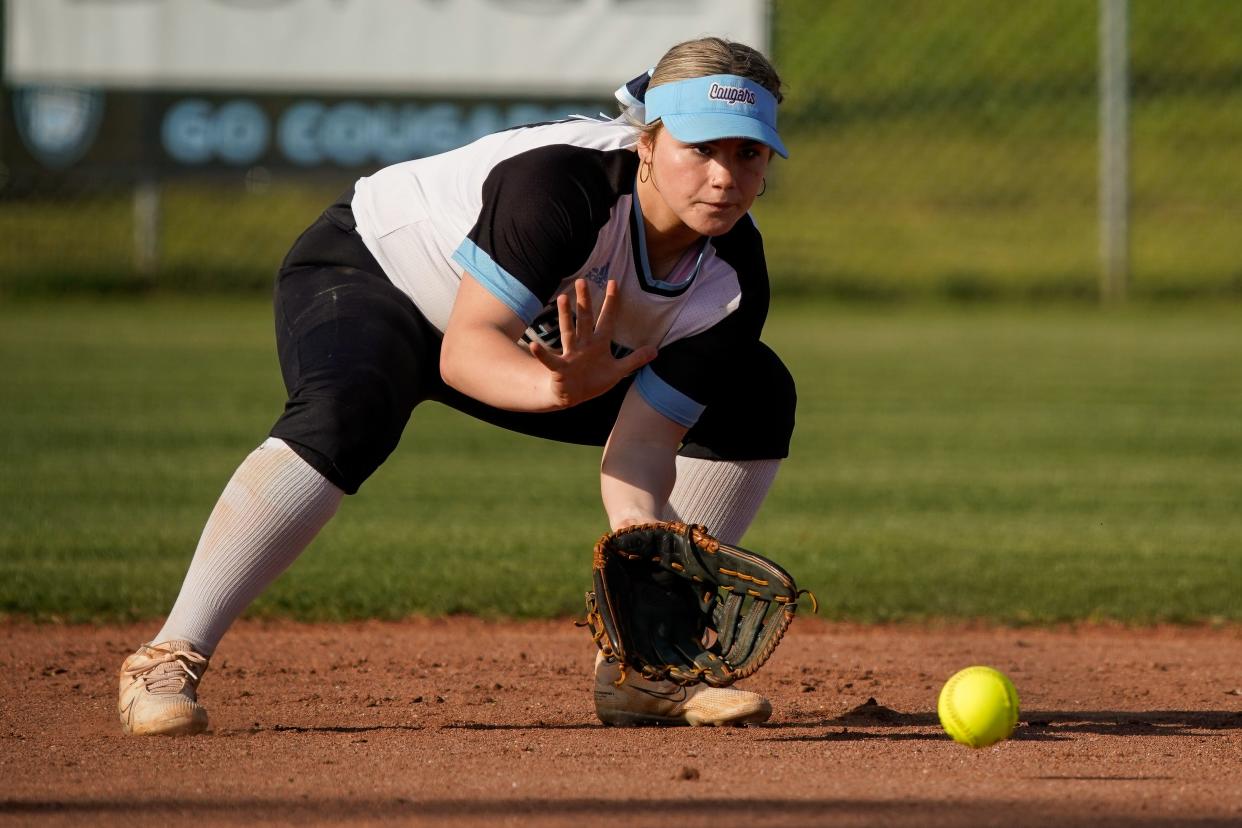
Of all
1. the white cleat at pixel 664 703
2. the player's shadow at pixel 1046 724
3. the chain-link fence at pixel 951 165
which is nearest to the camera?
the player's shadow at pixel 1046 724

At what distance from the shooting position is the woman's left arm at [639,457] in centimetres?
337

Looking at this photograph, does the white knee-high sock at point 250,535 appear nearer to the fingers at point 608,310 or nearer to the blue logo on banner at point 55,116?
the fingers at point 608,310

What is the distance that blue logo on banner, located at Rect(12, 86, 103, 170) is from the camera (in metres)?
15.3

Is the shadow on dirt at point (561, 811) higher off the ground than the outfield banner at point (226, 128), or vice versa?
the outfield banner at point (226, 128)

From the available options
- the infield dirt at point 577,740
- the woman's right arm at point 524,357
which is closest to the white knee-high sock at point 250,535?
the infield dirt at point 577,740

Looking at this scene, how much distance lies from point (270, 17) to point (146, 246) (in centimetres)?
240

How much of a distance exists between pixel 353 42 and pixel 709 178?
1299 centimetres

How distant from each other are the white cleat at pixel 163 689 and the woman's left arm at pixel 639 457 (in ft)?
2.80

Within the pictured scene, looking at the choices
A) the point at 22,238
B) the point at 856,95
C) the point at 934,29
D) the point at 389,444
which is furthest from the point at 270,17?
the point at 389,444

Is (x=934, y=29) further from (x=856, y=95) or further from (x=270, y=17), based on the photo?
(x=270, y=17)

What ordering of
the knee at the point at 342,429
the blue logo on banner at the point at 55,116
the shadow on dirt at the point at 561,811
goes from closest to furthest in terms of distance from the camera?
1. the shadow on dirt at the point at 561,811
2. the knee at the point at 342,429
3. the blue logo on banner at the point at 55,116

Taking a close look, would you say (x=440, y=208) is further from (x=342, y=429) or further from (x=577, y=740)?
(x=577, y=740)

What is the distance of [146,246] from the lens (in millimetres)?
15922

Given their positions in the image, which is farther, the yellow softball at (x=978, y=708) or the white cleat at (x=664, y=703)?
the white cleat at (x=664, y=703)
